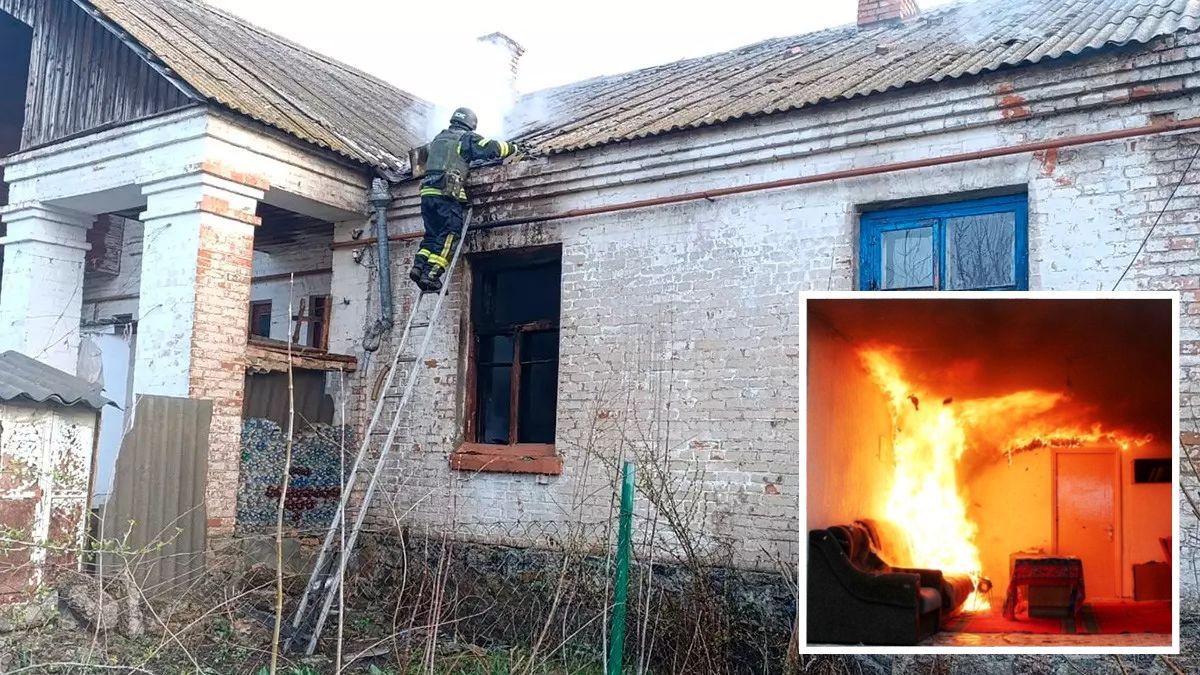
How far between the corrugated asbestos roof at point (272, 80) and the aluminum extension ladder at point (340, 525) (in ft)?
5.50

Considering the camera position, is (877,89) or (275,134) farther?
(275,134)

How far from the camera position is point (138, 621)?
6.95 metres

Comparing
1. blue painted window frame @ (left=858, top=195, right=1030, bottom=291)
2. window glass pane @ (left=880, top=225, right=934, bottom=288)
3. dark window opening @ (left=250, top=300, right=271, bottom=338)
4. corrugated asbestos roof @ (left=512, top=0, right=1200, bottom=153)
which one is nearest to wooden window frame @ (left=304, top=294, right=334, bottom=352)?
dark window opening @ (left=250, top=300, right=271, bottom=338)

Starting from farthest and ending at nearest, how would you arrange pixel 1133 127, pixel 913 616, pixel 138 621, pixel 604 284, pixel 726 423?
pixel 604 284, pixel 726 423, pixel 138 621, pixel 1133 127, pixel 913 616

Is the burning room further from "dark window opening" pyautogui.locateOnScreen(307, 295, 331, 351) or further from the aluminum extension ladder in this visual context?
"dark window opening" pyautogui.locateOnScreen(307, 295, 331, 351)

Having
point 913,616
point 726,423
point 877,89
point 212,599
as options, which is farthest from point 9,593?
point 877,89

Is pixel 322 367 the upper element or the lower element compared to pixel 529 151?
lower

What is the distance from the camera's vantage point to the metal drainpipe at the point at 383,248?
9656 mm

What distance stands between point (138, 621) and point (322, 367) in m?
3.26

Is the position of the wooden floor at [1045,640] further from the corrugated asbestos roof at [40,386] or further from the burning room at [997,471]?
the corrugated asbestos roof at [40,386]

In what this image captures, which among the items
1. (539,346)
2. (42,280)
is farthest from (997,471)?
(42,280)

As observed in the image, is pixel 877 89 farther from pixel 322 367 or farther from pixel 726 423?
pixel 322 367

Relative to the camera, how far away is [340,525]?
26.5 feet

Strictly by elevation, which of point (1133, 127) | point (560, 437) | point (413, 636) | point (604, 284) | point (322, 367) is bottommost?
point (413, 636)
